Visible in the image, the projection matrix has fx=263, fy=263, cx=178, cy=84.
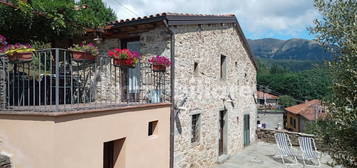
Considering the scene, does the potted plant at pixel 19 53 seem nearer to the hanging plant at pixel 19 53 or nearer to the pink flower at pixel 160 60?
the hanging plant at pixel 19 53

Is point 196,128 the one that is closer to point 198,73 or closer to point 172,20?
point 198,73

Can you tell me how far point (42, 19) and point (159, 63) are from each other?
304 centimetres

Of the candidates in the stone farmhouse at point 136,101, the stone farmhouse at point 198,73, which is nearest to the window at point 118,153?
the stone farmhouse at point 136,101

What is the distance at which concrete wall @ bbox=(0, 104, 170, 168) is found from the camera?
411cm

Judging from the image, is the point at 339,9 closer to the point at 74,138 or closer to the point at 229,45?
the point at 74,138

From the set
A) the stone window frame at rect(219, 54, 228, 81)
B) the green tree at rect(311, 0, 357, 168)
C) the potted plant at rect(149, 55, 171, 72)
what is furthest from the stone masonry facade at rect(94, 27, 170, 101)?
the green tree at rect(311, 0, 357, 168)

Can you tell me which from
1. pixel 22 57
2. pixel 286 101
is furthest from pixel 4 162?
pixel 286 101

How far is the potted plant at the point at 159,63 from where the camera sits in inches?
274

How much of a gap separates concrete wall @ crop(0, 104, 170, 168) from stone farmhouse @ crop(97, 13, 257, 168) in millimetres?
2115

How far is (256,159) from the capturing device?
1117 centimetres

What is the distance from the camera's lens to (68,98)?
711cm

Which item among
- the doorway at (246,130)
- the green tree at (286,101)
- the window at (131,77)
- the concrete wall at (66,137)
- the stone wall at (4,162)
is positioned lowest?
the green tree at (286,101)

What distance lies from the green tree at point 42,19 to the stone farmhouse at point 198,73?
1.26m

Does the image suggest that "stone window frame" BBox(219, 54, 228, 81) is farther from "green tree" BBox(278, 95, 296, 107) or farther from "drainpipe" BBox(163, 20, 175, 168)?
"green tree" BBox(278, 95, 296, 107)
